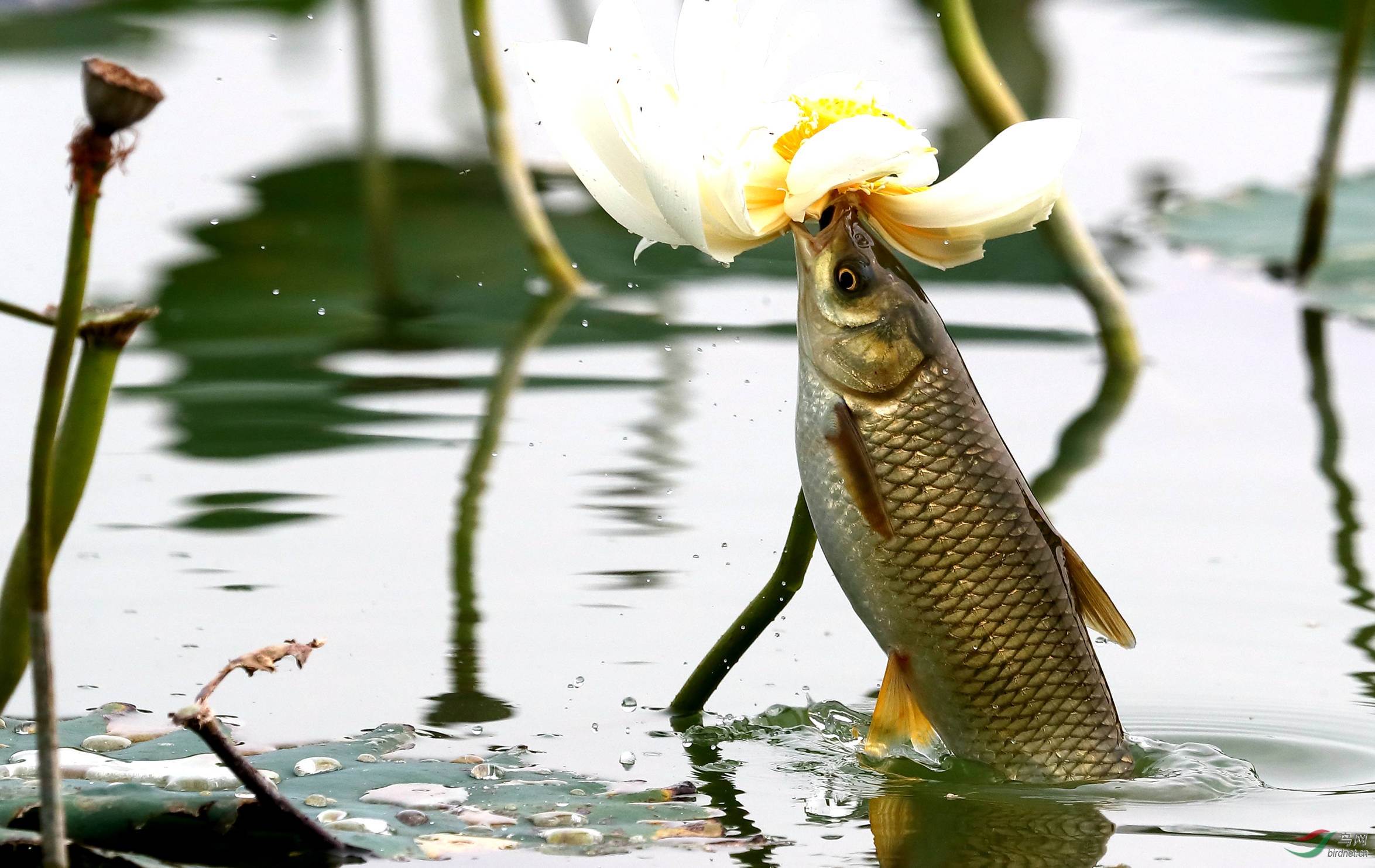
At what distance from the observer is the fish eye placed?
72.5 inches

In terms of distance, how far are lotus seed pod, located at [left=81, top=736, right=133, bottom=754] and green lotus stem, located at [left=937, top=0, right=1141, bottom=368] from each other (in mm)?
1826

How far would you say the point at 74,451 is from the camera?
4.99 ft

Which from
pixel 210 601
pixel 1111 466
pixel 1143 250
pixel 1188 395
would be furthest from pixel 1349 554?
pixel 1143 250

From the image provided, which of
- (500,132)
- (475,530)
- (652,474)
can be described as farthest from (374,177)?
(475,530)

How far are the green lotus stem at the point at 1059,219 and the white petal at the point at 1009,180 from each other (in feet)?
4.13

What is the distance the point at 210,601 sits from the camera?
263cm

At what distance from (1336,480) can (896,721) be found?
74.3 inches

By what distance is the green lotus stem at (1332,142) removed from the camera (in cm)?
429

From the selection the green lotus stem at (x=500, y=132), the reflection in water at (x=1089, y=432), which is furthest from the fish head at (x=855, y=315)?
the green lotus stem at (x=500, y=132)

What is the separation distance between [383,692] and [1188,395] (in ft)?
7.70

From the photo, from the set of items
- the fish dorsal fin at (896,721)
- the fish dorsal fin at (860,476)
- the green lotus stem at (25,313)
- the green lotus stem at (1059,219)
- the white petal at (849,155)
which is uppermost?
the green lotus stem at (1059,219)

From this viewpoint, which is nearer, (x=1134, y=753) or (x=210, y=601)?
(x=1134, y=753)

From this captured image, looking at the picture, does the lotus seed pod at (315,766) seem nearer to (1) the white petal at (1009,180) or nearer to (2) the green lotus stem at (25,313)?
(2) the green lotus stem at (25,313)

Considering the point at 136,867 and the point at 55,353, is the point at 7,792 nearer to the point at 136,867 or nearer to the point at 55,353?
the point at 136,867
